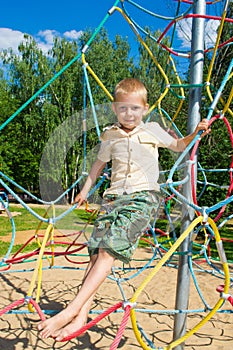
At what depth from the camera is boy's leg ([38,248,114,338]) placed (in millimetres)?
1314

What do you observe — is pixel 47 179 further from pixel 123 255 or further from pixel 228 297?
pixel 228 297

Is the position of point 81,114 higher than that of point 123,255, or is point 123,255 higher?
point 81,114

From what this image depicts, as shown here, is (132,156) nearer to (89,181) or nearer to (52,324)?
(89,181)

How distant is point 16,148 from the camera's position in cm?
1342

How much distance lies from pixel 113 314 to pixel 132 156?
1.97 m

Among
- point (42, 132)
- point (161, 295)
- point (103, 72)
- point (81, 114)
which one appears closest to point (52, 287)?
point (161, 295)

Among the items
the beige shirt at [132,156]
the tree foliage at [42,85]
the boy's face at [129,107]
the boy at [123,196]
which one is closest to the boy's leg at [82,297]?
the boy at [123,196]

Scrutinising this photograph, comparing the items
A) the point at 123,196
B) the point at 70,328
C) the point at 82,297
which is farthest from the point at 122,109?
the point at 70,328

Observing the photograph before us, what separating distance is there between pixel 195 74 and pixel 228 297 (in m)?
1.09

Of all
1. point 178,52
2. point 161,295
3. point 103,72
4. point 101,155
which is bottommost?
point 161,295

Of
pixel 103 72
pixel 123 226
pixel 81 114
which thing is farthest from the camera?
pixel 103 72

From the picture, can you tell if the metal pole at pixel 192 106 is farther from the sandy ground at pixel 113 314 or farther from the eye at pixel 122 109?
the eye at pixel 122 109

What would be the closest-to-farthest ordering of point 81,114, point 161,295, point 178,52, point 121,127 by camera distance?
1. point 121,127
2. point 81,114
3. point 178,52
4. point 161,295

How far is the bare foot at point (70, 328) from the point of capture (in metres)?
1.31
